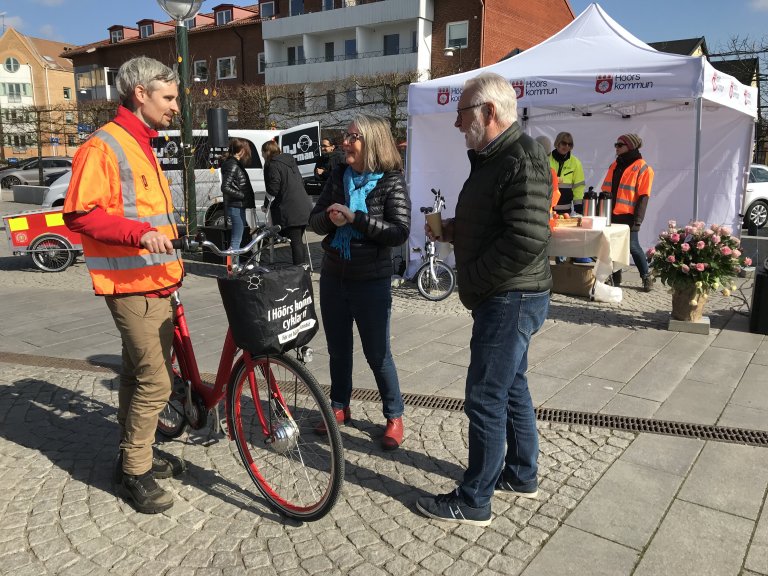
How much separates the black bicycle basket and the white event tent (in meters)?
6.01

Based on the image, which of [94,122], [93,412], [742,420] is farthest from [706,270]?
[94,122]

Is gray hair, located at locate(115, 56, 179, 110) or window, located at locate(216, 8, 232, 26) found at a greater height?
window, located at locate(216, 8, 232, 26)

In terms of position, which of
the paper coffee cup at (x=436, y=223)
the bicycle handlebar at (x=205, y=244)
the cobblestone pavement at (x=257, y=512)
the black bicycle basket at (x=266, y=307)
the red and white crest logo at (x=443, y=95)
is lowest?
the cobblestone pavement at (x=257, y=512)

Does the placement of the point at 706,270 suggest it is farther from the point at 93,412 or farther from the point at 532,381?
the point at 93,412

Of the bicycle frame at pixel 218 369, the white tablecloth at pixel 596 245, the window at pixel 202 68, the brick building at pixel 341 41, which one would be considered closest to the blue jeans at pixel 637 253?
the white tablecloth at pixel 596 245

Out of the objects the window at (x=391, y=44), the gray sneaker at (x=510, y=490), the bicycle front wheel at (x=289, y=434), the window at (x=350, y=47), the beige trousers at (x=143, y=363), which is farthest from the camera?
the window at (x=350, y=47)

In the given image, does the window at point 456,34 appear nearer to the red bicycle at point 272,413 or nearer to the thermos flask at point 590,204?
the thermos flask at point 590,204

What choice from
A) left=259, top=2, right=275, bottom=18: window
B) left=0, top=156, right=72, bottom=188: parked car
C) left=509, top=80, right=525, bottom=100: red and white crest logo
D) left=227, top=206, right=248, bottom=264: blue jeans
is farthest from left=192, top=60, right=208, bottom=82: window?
left=509, top=80, right=525, bottom=100: red and white crest logo

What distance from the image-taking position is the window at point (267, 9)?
42.3m

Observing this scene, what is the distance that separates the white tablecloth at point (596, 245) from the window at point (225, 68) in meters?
41.1

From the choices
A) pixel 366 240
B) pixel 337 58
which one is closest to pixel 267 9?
pixel 337 58

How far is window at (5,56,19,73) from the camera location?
64.8 m

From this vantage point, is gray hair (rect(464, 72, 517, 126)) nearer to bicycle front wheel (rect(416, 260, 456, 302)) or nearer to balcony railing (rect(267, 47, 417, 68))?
bicycle front wheel (rect(416, 260, 456, 302))

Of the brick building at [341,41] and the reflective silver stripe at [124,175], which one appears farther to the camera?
the brick building at [341,41]
